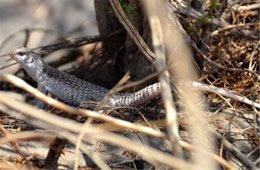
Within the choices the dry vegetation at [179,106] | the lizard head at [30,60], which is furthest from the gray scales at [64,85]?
the dry vegetation at [179,106]

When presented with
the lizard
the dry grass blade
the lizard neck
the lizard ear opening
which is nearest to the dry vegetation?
the dry grass blade

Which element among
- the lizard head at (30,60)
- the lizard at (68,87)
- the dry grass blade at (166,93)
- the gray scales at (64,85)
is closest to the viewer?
the dry grass blade at (166,93)

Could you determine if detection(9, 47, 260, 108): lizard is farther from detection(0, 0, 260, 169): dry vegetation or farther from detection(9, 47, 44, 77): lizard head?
detection(0, 0, 260, 169): dry vegetation

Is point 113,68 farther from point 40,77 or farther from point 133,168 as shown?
point 133,168

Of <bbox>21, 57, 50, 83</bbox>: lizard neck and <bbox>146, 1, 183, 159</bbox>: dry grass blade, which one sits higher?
<bbox>146, 1, 183, 159</bbox>: dry grass blade

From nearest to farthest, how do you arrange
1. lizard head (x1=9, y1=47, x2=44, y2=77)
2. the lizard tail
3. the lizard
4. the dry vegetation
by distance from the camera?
the dry vegetation
the lizard tail
the lizard
lizard head (x1=9, y1=47, x2=44, y2=77)

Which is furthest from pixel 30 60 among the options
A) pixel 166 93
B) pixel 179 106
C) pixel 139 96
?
pixel 166 93

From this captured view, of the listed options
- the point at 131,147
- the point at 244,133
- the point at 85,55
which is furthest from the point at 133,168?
the point at 85,55

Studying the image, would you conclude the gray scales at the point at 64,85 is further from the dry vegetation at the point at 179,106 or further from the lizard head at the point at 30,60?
the dry vegetation at the point at 179,106
